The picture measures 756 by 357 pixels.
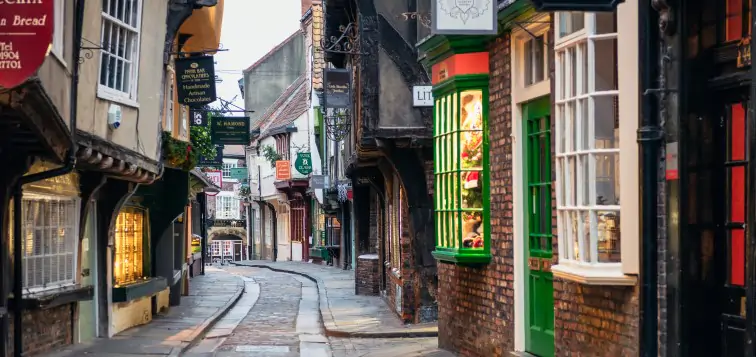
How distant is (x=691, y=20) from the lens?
7516mm

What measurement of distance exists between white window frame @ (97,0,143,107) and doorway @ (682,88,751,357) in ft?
28.7

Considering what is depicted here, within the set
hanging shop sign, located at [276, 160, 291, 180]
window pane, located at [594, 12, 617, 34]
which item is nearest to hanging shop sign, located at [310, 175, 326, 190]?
hanging shop sign, located at [276, 160, 291, 180]

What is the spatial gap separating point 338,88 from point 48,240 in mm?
10633

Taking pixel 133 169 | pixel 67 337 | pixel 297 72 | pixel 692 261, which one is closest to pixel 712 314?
pixel 692 261

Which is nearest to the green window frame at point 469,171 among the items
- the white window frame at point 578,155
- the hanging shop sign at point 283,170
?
the white window frame at point 578,155

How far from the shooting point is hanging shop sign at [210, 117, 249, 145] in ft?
88.1

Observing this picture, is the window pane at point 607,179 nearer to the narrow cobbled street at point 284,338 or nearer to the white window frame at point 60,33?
the white window frame at point 60,33

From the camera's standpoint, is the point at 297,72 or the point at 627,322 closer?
the point at 627,322

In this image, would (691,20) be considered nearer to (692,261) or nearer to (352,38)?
(692,261)

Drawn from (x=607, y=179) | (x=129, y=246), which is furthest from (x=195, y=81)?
(x=607, y=179)

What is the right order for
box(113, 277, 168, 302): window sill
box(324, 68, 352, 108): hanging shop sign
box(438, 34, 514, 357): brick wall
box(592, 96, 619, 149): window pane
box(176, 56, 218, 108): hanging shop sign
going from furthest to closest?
1. box(324, 68, 352, 108): hanging shop sign
2. box(176, 56, 218, 108): hanging shop sign
3. box(113, 277, 168, 302): window sill
4. box(438, 34, 514, 357): brick wall
5. box(592, 96, 619, 149): window pane

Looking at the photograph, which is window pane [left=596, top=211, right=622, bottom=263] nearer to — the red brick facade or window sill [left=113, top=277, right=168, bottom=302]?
the red brick facade

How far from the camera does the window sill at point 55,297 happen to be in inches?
531

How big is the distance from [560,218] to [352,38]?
45.0 feet
